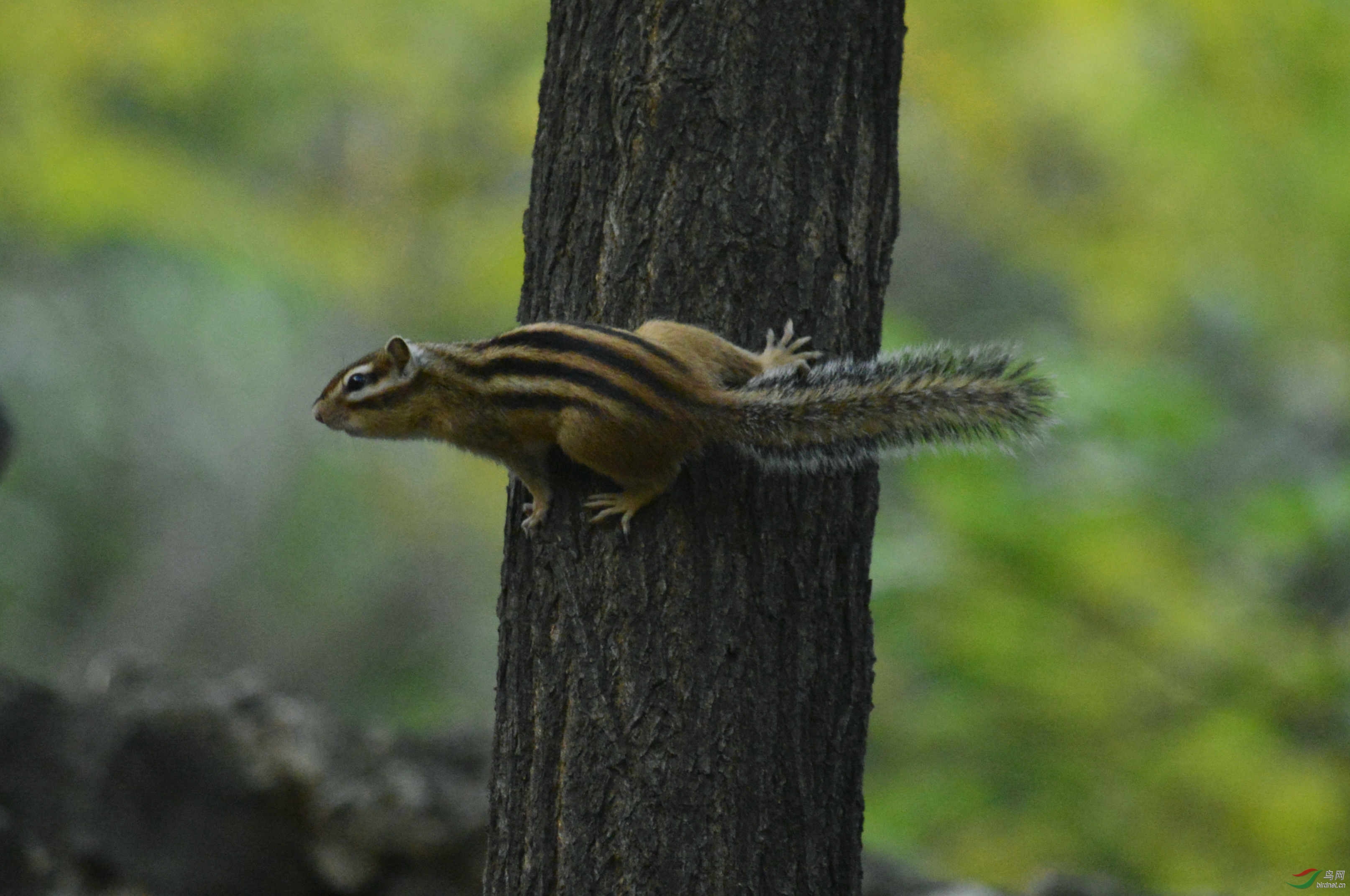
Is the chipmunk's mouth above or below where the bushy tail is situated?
above

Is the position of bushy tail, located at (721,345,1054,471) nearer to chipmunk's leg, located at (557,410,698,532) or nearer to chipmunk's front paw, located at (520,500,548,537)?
chipmunk's leg, located at (557,410,698,532)

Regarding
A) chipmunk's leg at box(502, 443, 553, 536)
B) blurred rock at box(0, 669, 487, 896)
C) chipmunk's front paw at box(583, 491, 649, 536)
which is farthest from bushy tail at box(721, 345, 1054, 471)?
blurred rock at box(0, 669, 487, 896)

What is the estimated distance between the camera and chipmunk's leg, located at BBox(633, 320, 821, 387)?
298 cm

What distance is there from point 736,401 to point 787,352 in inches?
7.2

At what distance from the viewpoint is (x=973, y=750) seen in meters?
7.63

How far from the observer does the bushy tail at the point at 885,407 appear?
9.66 feet

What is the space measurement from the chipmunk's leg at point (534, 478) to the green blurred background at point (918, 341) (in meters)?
3.46

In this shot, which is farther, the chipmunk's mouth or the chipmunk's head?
the chipmunk's mouth

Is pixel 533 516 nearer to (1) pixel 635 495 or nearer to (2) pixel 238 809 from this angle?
(1) pixel 635 495

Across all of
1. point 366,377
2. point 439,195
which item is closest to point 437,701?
point 439,195

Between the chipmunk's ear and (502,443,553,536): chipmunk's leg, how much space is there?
0.52m

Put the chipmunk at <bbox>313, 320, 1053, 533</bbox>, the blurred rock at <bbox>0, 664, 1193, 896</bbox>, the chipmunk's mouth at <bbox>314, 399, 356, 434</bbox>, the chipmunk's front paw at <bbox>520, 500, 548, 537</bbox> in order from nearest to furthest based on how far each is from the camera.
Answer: the chipmunk at <bbox>313, 320, 1053, 533</bbox> < the chipmunk's front paw at <bbox>520, 500, 548, 537</bbox> < the chipmunk's mouth at <bbox>314, 399, 356, 434</bbox> < the blurred rock at <bbox>0, 664, 1193, 896</bbox>

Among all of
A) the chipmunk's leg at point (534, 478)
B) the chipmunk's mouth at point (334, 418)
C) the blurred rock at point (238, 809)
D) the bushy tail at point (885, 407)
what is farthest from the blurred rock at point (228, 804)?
the bushy tail at point (885, 407)

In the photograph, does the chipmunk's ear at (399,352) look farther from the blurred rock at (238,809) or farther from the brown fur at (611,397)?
the blurred rock at (238,809)
